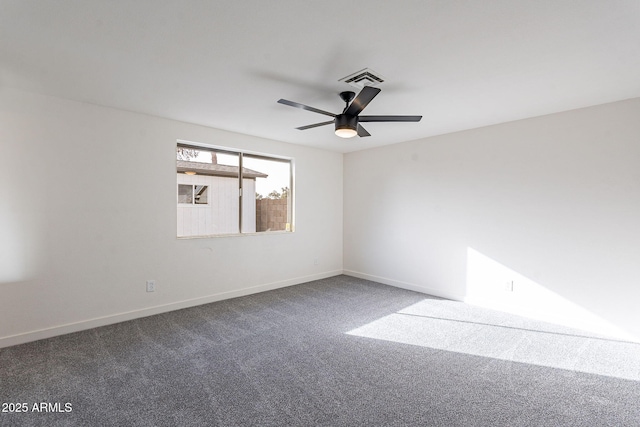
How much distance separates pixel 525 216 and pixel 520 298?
1016 mm

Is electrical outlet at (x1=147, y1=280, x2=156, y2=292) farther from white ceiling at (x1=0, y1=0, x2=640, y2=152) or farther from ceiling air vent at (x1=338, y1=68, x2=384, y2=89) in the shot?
ceiling air vent at (x1=338, y1=68, x2=384, y2=89)

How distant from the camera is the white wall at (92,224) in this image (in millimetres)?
2852

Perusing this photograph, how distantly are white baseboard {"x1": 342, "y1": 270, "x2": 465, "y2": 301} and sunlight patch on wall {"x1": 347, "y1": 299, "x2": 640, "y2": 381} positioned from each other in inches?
18.9

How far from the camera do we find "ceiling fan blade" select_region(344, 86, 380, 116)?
2338 mm

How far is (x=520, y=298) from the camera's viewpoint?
3.75 metres

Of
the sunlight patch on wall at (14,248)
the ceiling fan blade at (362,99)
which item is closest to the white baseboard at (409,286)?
the ceiling fan blade at (362,99)

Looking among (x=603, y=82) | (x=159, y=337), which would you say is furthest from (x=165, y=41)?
(x=603, y=82)

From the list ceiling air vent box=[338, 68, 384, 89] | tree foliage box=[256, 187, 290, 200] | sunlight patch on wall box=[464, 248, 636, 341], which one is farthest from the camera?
tree foliage box=[256, 187, 290, 200]

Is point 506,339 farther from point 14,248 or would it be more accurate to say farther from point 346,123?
point 14,248

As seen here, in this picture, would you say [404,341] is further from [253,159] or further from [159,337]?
[253,159]

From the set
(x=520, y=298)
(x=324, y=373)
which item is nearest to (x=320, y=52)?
(x=324, y=373)

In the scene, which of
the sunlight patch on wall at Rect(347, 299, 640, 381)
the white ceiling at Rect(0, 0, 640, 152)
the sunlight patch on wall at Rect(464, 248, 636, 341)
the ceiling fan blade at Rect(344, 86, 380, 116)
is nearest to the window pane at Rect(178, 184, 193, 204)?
the white ceiling at Rect(0, 0, 640, 152)

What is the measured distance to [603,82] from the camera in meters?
2.67

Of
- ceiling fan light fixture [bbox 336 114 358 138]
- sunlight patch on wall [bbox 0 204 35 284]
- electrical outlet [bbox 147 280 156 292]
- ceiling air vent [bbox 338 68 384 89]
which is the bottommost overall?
electrical outlet [bbox 147 280 156 292]
